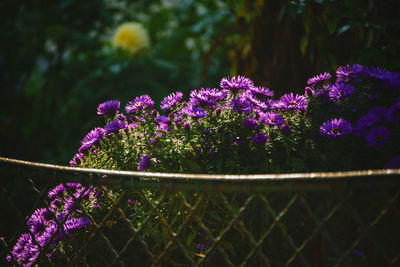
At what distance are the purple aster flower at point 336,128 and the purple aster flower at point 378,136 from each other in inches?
2.2

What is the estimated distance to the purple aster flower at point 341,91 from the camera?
1.22m

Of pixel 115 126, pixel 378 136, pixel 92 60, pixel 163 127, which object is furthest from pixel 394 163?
pixel 92 60

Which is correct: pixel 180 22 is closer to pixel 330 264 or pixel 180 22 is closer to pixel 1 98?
pixel 1 98

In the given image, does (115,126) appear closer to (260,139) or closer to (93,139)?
(93,139)

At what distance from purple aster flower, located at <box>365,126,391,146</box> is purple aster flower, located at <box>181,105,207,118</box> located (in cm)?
45

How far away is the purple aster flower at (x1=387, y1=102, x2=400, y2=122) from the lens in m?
1.09

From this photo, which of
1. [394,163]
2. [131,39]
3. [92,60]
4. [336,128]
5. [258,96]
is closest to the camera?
[394,163]

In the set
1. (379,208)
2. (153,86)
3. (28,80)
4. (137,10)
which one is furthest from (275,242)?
(137,10)

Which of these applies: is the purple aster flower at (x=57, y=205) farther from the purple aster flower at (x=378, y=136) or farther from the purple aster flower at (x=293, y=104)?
the purple aster flower at (x=378, y=136)

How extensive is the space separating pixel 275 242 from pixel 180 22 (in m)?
4.65

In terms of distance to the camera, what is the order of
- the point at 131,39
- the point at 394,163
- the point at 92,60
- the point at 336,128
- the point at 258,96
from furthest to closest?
the point at 92,60, the point at 131,39, the point at 258,96, the point at 336,128, the point at 394,163

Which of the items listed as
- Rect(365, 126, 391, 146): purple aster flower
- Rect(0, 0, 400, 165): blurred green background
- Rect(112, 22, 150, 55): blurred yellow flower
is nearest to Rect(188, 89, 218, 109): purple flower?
Rect(365, 126, 391, 146): purple aster flower

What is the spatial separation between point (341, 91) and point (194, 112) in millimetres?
439

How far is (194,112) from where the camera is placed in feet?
4.07
